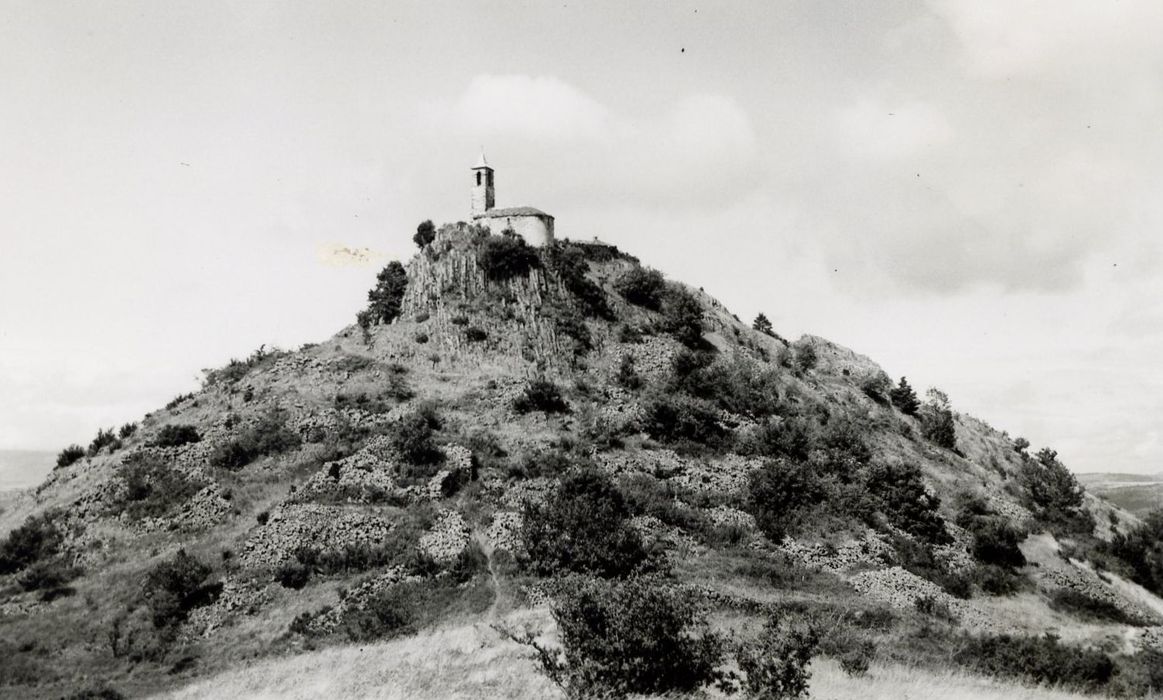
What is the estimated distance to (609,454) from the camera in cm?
3966

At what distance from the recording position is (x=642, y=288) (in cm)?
5681

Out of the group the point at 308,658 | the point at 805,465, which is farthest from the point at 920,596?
the point at 308,658

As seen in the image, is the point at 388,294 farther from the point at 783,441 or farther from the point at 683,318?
the point at 783,441

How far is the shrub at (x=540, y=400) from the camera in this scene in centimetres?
4281

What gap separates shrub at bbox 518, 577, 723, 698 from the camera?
1516 cm

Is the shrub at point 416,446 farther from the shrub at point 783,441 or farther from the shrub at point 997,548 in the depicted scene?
the shrub at point 997,548

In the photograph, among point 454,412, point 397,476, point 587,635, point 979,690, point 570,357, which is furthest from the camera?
point 570,357

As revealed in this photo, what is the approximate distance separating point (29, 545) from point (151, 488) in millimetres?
5250

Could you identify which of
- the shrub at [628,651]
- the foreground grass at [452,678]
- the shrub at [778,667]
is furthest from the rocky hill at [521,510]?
the foreground grass at [452,678]

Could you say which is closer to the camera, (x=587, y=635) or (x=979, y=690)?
(x=587, y=635)

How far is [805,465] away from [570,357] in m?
16.3

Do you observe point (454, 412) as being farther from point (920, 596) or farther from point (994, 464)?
point (994, 464)

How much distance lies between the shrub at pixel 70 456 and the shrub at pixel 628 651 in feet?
136

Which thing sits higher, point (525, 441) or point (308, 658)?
point (525, 441)
